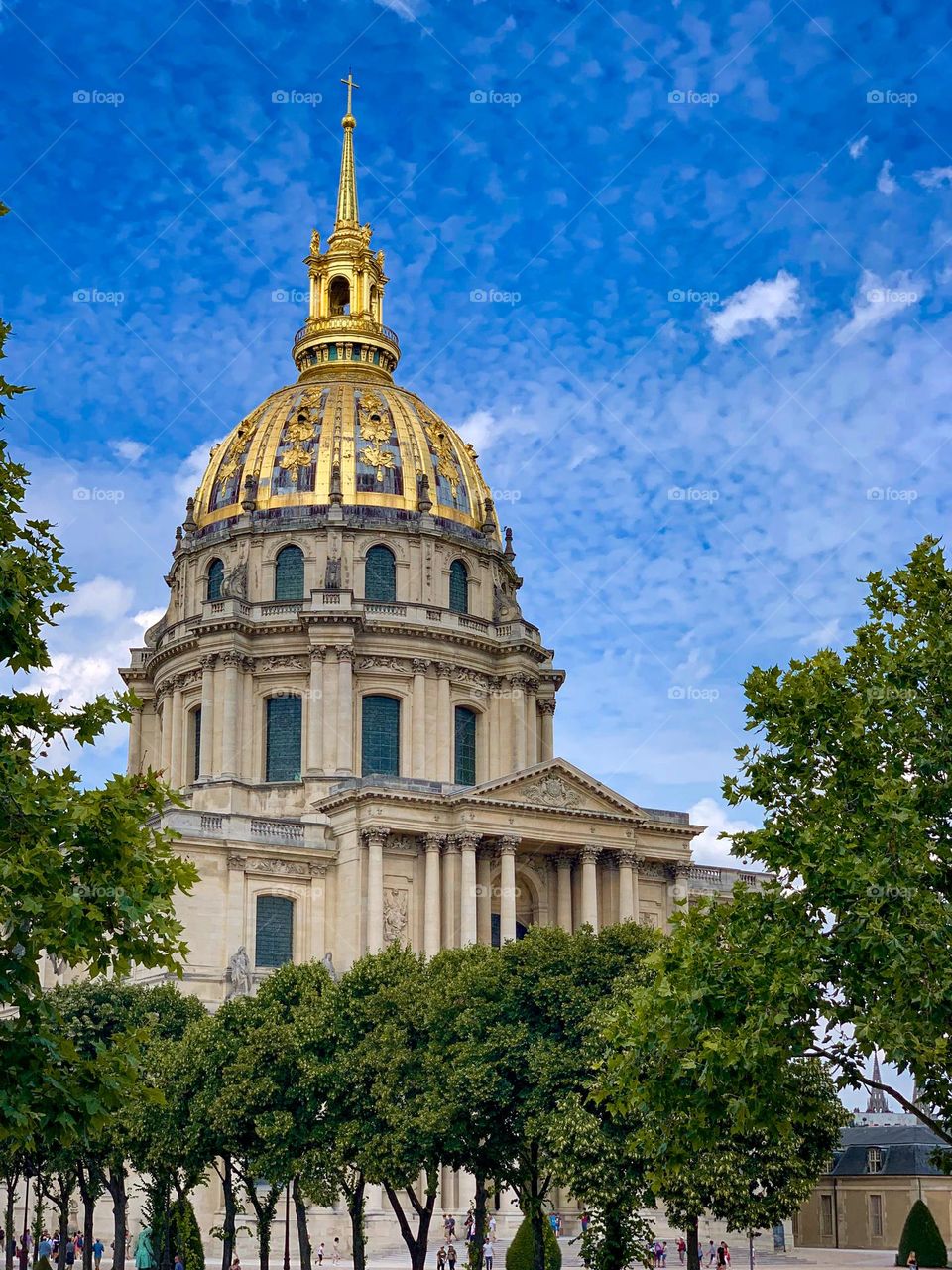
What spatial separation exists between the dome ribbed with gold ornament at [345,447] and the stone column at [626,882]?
76.5 ft

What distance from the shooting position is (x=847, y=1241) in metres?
82.9

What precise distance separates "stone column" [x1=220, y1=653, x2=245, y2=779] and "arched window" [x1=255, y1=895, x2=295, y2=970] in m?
10.8

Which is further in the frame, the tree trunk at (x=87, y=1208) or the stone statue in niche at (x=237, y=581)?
the stone statue in niche at (x=237, y=581)

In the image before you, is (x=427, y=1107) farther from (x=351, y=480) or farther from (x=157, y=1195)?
(x=351, y=480)

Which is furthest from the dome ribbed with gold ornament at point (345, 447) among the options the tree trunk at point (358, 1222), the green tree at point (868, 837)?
the green tree at point (868, 837)

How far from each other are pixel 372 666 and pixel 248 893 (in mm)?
16910

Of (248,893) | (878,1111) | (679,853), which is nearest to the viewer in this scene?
(248,893)

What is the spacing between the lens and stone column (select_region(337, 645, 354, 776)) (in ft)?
298

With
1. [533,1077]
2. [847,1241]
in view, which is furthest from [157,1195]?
[847,1241]

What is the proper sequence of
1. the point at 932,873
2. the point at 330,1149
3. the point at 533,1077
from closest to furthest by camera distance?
the point at 932,873 → the point at 533,1077 → the point at 330,1149

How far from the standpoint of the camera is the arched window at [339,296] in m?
109

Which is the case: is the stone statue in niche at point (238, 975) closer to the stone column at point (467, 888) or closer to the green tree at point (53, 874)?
the stone column at point (467, 888)

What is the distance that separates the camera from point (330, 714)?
91.5 metres

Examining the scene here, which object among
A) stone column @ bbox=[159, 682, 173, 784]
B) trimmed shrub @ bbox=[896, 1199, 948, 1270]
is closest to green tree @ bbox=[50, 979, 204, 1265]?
trimmed shrub @ bbox=[896, 1199, 948, 1270]
